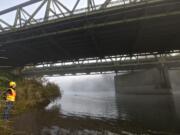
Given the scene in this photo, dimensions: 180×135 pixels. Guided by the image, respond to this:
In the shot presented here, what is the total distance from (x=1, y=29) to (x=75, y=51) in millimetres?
10387

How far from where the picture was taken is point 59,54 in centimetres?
3262

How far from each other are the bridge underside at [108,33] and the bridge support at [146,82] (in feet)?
73.4

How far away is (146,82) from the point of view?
174 feet

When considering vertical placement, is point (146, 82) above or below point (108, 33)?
below

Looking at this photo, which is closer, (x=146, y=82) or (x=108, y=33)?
(x=108, y=33)

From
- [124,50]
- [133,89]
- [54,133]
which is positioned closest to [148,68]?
[133,89]

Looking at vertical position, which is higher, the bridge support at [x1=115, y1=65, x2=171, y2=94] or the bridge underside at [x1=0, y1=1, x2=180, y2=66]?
the bridge underside at [x1=0, y1=1, x2=180, y2=66]

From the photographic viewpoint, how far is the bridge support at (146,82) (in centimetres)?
5019

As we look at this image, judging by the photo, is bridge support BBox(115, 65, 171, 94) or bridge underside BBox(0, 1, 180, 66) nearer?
bridge underside BBox(0, 1, 180, 66)

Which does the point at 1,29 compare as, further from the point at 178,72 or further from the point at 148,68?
the point at 178,72

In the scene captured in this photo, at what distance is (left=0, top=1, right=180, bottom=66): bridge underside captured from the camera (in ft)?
59.6

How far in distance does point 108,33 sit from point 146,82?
111ft

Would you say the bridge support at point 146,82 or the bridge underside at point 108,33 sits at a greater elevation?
the bridge underside at point 108,33

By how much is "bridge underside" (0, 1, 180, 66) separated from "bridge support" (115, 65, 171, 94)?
22.4 metres
